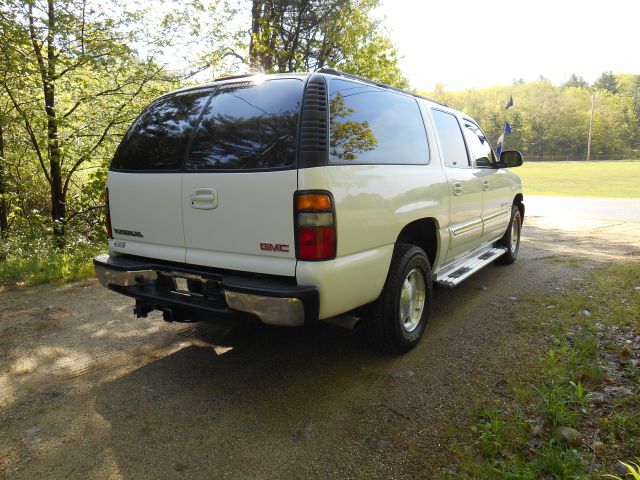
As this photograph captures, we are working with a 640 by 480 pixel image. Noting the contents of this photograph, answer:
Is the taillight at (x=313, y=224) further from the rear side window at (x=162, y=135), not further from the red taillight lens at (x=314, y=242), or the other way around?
the rear side window at (x=162, y=135)

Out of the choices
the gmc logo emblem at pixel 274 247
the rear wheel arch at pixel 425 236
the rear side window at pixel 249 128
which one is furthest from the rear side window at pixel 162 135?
the rear wheel arch at pixel 425 236

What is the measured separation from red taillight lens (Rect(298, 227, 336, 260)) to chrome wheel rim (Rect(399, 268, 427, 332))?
104 cm

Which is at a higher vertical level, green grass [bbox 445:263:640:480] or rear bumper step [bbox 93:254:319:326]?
rear bumper step [bbox 93:254:319:326]

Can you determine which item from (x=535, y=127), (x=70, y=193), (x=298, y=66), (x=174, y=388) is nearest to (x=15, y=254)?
(x=70, y=193)

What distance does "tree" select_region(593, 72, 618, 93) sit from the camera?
349 ft

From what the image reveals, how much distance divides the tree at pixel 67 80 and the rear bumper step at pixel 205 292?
606cm

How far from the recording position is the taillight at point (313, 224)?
2551mm

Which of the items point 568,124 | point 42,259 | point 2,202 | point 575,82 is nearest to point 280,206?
point 42,259

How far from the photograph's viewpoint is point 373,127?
126 inches

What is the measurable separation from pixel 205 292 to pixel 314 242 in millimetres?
839

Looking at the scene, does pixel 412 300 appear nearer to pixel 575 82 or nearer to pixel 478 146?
pixel 478 146

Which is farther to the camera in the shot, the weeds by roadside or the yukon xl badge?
the weeds by roadside

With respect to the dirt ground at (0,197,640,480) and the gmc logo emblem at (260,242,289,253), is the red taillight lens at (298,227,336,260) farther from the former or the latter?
the dirt ground at (0,197,640,480)

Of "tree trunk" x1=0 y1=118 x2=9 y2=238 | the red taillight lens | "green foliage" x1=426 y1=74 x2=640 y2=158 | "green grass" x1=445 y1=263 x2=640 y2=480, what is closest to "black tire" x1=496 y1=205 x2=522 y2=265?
"green grass" x1=445 y1=263 x2=640 y2=480
